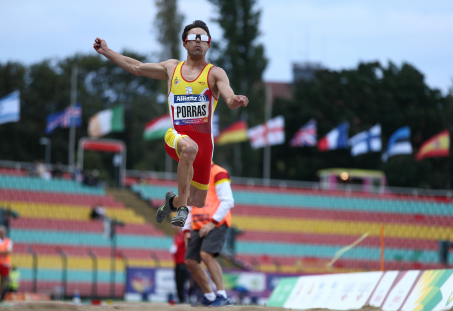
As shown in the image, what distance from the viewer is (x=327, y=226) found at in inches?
1101

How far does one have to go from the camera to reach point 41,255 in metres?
20.2

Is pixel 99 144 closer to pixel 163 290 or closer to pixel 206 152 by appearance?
pixel 163 290

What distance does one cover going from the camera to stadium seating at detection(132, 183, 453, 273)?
814 inches

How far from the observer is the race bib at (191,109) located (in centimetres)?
658

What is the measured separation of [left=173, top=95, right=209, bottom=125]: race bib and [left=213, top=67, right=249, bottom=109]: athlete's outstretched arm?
A: 0.26 metres

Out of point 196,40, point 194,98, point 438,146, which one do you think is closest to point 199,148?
point 194,98

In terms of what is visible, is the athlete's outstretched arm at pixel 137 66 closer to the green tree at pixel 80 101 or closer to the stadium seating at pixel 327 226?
the stadium seating at pixel 327 226

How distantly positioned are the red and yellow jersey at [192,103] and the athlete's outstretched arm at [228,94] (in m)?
0.15

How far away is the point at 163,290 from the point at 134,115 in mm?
37434

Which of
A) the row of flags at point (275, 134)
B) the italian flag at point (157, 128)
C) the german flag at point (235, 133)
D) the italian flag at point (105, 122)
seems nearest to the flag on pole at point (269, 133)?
the row of flags at point (275, 134)

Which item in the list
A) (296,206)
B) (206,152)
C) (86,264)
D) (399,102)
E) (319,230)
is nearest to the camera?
(206,152)

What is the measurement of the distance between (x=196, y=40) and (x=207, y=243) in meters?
3.13

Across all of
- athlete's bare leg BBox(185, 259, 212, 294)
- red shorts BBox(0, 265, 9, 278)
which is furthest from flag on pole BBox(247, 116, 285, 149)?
athlete's bare leg BBox(185, 259, 212, 294)

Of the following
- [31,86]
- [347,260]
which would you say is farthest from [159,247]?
[31,86]
